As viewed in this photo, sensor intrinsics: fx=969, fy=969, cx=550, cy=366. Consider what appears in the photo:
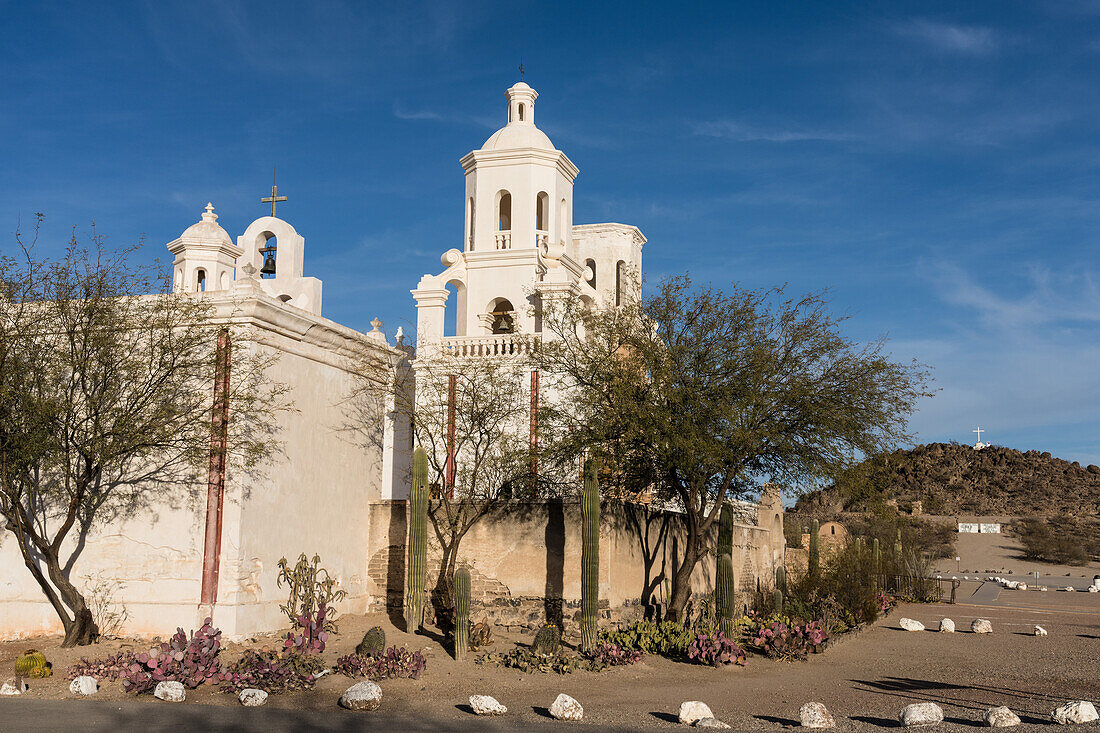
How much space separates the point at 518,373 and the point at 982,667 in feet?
32.0

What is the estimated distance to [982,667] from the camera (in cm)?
1598

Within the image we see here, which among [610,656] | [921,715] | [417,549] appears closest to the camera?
[921,715]

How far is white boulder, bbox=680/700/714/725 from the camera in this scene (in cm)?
1094

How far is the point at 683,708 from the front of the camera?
434 inches

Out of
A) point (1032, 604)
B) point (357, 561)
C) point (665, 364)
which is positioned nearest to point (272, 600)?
point (357, 561)

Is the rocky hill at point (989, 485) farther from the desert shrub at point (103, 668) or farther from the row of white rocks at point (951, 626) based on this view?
the desert shrub at point (103, 668)

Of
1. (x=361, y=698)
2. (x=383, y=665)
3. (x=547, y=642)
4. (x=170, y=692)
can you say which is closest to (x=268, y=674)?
(x=170, y=692)

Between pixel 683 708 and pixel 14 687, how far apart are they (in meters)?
8.20

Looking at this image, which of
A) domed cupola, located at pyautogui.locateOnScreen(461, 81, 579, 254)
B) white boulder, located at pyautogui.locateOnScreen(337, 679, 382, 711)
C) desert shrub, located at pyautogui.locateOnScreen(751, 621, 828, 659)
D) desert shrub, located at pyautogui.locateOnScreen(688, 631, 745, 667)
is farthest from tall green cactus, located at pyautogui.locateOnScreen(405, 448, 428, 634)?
domed cupola, located at pyautogui.locateOnScreen(461, 81, 579, 254)

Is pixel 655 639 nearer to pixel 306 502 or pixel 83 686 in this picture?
pixel 306 502

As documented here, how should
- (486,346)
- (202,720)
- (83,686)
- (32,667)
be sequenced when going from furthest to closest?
1. (486,346)
2. (32,667)
3. (83,686)
4. (202,720)

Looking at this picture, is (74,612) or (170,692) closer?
(170,692)

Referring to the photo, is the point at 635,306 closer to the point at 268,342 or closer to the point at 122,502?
the point at 268,342

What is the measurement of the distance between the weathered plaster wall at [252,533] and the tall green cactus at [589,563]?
4.51m
